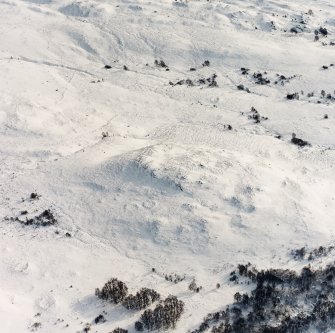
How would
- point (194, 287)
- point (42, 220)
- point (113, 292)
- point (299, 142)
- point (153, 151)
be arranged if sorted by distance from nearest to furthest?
point (113, 292), point (194, 287), point (42, 220), point (153, 151), point (299, 142)

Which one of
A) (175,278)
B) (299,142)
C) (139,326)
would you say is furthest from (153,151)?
(139,326)

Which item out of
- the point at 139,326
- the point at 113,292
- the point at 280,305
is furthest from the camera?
the point at 113,292

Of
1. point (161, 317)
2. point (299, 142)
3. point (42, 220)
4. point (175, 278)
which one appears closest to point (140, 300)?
point (161, 317)

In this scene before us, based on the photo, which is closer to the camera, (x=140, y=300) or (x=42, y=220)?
(x=140, y=300)

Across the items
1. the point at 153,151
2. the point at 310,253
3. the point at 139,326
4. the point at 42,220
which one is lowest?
the point at 42,220

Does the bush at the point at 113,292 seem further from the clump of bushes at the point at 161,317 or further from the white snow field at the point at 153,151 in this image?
the clump of bushes at the point at 161,317

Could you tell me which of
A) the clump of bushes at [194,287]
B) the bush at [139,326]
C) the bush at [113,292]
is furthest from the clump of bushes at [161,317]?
the clump of bushes at [194,287]

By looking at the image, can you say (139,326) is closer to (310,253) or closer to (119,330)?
(119,330)

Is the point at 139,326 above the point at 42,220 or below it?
above

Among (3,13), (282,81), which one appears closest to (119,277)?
(282,81)
